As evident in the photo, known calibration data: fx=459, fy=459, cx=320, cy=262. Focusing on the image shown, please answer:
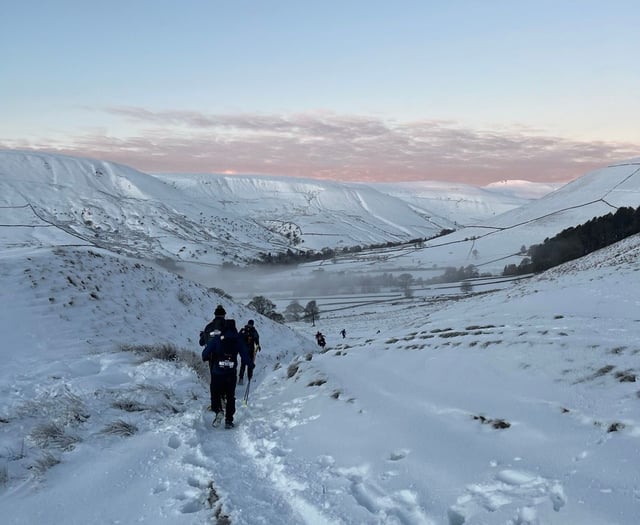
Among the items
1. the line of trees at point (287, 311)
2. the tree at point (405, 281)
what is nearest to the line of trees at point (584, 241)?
the tree at point (405, 281)

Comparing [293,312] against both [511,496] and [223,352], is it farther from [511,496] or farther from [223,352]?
[511,496]

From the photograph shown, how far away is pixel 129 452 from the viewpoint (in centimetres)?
780

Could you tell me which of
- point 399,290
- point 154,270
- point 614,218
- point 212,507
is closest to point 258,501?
point 212,507

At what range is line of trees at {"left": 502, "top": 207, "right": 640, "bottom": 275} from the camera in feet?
355

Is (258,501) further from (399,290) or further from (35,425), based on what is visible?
(399,290)

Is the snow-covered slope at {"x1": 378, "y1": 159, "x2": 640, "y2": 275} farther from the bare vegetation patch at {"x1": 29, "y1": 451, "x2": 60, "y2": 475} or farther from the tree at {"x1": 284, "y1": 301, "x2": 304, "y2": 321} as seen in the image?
the bare vegetation patch at {"x1": 29, "y1": 451, "x2": 60, "y2": 475}

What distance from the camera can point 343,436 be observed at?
8125 mm

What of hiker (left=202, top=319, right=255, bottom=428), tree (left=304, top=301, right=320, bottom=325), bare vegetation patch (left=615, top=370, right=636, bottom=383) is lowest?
tree (left=304, top=301, right=320, bottom=325)

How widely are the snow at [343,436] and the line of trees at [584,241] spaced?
108 metres

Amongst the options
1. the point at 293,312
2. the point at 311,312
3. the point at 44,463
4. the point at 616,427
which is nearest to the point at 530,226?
the point at 293,312

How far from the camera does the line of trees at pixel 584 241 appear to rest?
108 m

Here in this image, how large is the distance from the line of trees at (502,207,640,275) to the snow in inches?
4246

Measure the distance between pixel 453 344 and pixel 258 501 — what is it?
922cm

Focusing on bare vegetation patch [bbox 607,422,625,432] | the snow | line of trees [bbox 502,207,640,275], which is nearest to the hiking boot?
the snow
